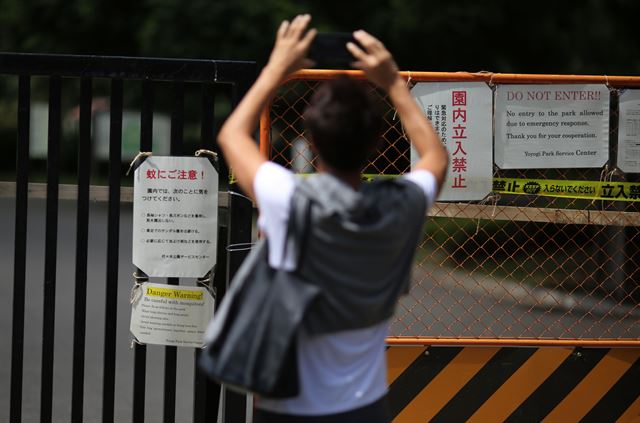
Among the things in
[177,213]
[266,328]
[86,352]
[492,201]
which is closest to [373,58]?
[266,328]

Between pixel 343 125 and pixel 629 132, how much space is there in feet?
8.07

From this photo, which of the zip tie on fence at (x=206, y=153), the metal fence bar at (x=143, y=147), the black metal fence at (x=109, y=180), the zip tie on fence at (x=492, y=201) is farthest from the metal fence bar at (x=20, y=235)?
the zip tie on fence at (x=492, y=201)

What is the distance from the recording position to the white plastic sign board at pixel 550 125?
4188 mm

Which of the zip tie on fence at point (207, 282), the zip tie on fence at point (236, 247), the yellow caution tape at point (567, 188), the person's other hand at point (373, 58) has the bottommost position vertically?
the zip tie on fence at point (207, 282)

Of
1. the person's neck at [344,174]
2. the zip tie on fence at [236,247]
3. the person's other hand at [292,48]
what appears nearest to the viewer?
the person's neck at [344,174]

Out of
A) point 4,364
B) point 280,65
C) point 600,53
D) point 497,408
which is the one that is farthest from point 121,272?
point 600,53

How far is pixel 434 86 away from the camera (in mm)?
4125

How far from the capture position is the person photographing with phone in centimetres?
232

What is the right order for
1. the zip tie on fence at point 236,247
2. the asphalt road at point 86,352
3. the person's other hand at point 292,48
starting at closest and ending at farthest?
the person's other hand at point 292,48
the zip tie on fence at point 236,247
the asphalt road at point 86,352

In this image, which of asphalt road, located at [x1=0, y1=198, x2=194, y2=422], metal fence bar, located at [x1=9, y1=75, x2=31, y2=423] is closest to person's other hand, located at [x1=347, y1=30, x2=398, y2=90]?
metal fence bar, located at [x1=9, y1=75, x2=31, y2=423]

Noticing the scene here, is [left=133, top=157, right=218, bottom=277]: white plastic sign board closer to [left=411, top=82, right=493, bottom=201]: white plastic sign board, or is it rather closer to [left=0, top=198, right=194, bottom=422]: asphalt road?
[left=411, top=82, right=493, bottom=201]: white plastic sign board

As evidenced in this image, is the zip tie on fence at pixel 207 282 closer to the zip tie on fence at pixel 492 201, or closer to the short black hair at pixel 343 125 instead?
the zip tie on fence at pixel 492 201

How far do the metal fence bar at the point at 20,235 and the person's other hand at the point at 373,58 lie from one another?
195 cm

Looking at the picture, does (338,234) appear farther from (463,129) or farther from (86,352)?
(86,352)
